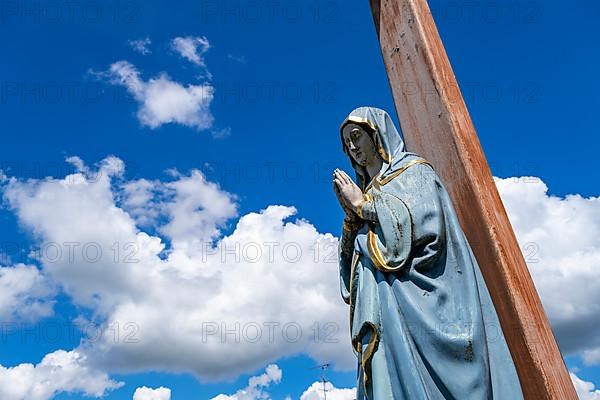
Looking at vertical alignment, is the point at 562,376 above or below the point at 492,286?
below

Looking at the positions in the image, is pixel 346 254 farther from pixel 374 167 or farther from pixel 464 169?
pixel 464 169

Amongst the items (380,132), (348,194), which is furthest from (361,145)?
(348,194)

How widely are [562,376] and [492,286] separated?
0.68 metres

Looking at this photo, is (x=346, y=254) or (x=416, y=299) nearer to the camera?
(x=416, y=299)

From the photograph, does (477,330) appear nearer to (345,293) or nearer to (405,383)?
(405,383)

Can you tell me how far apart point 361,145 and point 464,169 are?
77cm

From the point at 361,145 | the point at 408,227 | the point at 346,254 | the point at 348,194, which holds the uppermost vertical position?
the point at 361,145

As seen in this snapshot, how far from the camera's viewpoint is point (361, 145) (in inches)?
162

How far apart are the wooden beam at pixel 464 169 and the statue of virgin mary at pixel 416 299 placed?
0.41m

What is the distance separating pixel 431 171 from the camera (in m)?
3.73

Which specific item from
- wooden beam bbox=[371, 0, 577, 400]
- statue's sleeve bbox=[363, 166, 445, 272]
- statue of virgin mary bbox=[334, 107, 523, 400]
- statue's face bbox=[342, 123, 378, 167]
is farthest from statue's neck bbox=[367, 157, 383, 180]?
wooden beam bbox=[371, 0, 577, 400]

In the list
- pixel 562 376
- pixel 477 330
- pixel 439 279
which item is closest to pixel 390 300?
pixel 439 279

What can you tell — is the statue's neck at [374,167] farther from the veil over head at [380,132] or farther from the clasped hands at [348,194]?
the clasped hands at [348,194]

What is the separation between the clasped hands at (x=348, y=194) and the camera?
12.4ft
